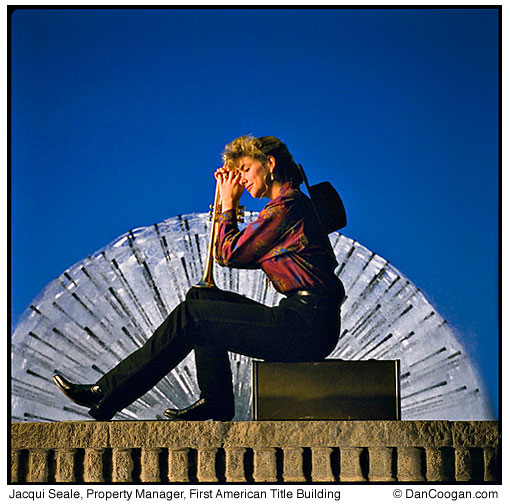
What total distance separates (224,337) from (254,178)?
2.00 feet

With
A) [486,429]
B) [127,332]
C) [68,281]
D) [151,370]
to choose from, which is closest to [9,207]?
[68,281]

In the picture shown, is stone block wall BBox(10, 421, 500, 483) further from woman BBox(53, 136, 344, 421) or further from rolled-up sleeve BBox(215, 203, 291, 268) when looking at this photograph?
rolled-up sleeve BBox(215, 203, 291, 268)

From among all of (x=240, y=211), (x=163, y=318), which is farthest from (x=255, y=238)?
(x=163, y=318)

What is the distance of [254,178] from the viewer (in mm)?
3314

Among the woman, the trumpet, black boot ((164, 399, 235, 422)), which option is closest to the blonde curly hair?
the woman

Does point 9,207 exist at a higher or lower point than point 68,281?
higher

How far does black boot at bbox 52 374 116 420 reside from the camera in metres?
3.13

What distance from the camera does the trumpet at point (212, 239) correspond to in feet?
10.8

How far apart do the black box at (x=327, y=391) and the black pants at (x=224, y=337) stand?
100mm

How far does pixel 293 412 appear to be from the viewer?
3.02 meters

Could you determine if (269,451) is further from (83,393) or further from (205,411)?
(83,393)

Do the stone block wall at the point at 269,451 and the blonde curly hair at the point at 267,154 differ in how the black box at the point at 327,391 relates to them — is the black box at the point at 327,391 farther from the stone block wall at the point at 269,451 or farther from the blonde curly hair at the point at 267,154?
the blonde curly hair at the point at 267,154

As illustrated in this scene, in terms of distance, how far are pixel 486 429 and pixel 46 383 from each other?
1.65m
